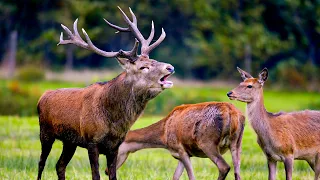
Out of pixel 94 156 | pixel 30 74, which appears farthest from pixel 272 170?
pixel 30 74

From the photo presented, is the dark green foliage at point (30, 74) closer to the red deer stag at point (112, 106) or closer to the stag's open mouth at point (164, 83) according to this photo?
the red deer stag at point (112, 106)

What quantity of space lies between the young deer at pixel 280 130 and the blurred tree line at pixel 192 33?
2573 centimetres

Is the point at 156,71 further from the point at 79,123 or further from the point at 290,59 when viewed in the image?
the point at 290,59

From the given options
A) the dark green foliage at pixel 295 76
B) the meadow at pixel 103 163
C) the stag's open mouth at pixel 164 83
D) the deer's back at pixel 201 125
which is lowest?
the dark green foliage at pixel 295 76

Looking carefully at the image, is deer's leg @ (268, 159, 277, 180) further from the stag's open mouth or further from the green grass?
the stag's open mouth

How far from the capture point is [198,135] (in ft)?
36.8

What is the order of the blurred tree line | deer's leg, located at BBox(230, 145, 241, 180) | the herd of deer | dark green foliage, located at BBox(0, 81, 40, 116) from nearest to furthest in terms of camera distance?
the herd of deer
deer's leg, located at BBox(230, 145, 241, 180)
dark green foliage, located at BBox(0, 81, 40, 116)
the blurred tree line

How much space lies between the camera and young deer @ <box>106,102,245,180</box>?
36.0 feet

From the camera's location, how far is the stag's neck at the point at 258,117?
11.4 metres

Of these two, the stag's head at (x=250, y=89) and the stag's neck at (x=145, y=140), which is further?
the stag's neck at (x=145, y=140)

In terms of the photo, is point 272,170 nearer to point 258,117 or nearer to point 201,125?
point 258,117

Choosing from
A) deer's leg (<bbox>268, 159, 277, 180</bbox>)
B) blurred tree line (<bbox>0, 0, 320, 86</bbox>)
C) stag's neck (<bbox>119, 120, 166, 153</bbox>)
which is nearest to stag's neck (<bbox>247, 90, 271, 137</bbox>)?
deer's leg (<bbox>268, 159, 277, 180</bbox>)

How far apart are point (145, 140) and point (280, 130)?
6.47 ft

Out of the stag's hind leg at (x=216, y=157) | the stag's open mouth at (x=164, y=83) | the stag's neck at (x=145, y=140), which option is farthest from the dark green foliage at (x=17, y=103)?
the stag's open mouth at (x=164, y=83)
